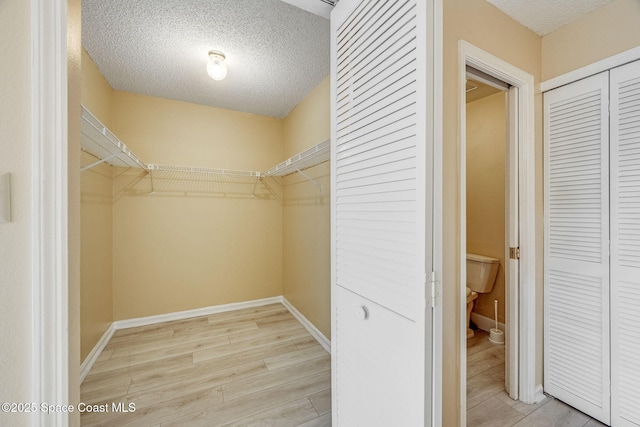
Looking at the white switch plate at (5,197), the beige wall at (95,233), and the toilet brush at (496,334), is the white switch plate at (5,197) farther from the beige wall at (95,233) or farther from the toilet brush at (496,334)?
the toilet brush at (496,334)

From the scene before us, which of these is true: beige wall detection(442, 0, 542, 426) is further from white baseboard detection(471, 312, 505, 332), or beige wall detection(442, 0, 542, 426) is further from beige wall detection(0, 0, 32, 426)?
white baseboard detection(471, 312, 505, 332)

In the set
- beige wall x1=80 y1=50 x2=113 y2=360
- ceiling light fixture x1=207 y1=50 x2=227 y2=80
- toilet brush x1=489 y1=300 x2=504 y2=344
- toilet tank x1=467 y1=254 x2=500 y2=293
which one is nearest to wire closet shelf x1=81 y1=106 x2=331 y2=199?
beige wall x1=80 y1=50 x2=113 y2=360

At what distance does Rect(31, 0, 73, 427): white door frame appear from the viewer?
0.56m

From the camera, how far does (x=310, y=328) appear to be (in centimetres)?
256

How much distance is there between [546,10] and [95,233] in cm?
365

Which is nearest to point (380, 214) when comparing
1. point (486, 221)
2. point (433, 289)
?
point (433, 289)

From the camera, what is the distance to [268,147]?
10.9 ft

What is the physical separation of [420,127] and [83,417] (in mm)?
2463

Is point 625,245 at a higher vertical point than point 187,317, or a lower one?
higher

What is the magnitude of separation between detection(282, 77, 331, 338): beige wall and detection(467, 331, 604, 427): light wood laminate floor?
3.82 ft

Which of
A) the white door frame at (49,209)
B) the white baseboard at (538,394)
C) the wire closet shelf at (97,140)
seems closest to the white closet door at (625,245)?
the white baseboard at (538,394)

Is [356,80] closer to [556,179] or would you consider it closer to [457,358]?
[457,358]

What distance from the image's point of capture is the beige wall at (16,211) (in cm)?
56

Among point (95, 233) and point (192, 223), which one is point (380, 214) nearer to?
point (95, 233)
